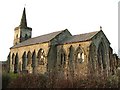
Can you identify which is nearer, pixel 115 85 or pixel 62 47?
pixel 115 85

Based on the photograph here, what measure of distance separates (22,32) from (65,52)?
2067cm

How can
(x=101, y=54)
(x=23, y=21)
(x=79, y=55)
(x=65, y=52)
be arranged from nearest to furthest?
(x=79, y=55), (x=101, y=54), (x=65, y=52), (x=23, y=21)

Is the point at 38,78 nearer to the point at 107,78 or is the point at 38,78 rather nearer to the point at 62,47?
the point at 107,78

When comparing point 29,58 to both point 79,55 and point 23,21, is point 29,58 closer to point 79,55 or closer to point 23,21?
point 79,55

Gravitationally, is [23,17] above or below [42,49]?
above

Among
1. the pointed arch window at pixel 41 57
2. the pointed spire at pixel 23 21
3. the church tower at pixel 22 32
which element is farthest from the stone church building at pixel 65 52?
the pointed spire at pixel 23 21

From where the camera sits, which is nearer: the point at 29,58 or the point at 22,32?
the point at 29,58

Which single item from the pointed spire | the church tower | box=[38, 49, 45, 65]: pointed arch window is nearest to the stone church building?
box=[38, 49, 45, 65]: pointed arch window

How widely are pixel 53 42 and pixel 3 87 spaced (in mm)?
26551

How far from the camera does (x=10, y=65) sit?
177 feet

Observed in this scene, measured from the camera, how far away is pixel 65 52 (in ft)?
134

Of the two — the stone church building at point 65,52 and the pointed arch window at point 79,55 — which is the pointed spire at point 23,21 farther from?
the pointed arch window at point 79,55

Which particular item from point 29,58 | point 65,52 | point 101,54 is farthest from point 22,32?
point 101,54

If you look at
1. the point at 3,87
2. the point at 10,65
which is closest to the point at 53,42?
the point at 10,65
